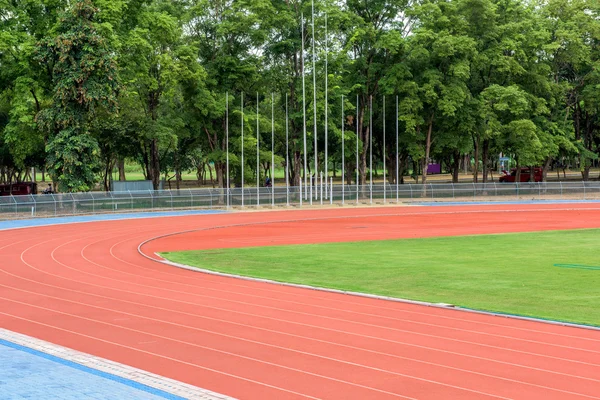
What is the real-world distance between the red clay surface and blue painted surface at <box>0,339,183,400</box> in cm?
75

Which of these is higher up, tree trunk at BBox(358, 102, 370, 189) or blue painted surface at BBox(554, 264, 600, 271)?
tree trunk at BBox(358, 102, 370, 189)

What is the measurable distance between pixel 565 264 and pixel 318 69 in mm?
44552

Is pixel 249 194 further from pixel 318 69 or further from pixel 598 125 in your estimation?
pixel 598 125

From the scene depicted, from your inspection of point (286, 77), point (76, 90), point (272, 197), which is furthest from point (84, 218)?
point (286, 77)

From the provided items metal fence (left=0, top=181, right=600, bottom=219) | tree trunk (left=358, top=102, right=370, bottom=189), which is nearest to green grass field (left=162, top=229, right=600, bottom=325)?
metal fence (left=0, top=181, right=600, bottom=219)

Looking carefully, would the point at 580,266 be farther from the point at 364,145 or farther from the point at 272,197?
the point at 364,145

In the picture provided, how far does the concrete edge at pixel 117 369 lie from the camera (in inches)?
386

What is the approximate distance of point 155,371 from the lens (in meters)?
11.1

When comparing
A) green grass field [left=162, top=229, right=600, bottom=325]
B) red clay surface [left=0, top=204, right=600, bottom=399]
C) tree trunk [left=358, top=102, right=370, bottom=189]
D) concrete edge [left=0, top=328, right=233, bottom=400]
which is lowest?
green grass field [left=162, top=229, right=600, bottom=325]

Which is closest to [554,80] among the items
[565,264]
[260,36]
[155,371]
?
[260,36]

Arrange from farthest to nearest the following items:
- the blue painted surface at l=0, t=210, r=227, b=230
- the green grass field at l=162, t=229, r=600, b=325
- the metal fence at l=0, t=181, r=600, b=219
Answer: the metal fence at l=0, t=181, r=600, b=219
the blue painted surface at l=0, t=210, r=227, b=230
the green grass field at l=162, t=229, r=600, b=325

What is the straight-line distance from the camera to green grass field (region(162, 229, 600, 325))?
16.9 m

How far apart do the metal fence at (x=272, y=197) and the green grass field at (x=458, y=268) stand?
76.1 ft

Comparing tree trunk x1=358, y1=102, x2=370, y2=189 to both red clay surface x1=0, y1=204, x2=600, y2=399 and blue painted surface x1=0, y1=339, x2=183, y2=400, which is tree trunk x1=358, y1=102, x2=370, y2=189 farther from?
blue painted surface x1=0, y1=339, x2=183, y2=400
